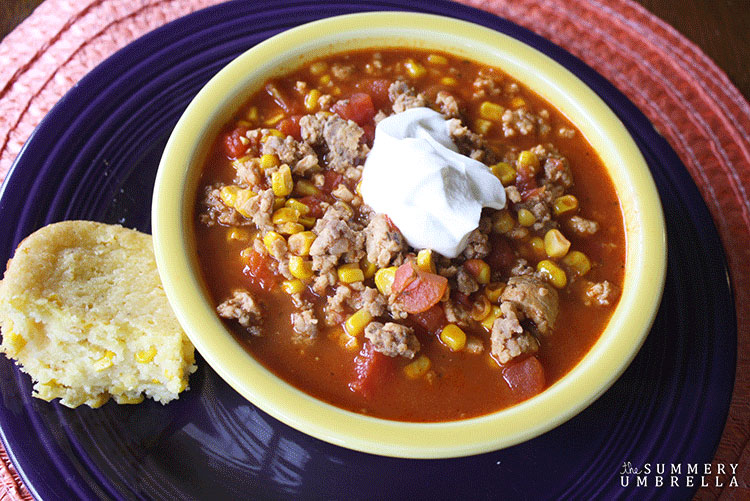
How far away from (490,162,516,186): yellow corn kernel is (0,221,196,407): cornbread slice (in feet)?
5.64

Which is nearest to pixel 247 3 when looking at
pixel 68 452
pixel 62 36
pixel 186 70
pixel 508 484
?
pixel 186 70

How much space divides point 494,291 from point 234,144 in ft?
4.81

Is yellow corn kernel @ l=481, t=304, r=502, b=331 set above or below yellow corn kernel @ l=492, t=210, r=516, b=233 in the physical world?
below

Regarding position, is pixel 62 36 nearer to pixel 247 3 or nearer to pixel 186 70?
pixel 186 70

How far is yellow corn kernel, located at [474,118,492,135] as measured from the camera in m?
3.66

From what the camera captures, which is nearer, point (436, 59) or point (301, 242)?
point (301, 242)

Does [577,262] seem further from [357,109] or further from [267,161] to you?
[267,161]

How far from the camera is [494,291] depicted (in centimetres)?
321

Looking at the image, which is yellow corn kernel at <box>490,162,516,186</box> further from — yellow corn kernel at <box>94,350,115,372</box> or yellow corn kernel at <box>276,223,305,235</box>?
yellow corn kernel at <box>94,350,115,372</box>

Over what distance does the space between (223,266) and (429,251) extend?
96 cm

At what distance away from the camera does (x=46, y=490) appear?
309cm

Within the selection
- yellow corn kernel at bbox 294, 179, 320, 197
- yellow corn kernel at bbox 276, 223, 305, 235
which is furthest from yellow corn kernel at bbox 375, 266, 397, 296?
yellow corn kernel at bbox 294, 179, 320, 197

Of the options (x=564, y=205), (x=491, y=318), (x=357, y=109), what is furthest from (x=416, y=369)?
(x=357, y=109)

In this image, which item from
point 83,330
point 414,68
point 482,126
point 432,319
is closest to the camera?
point 432,319
